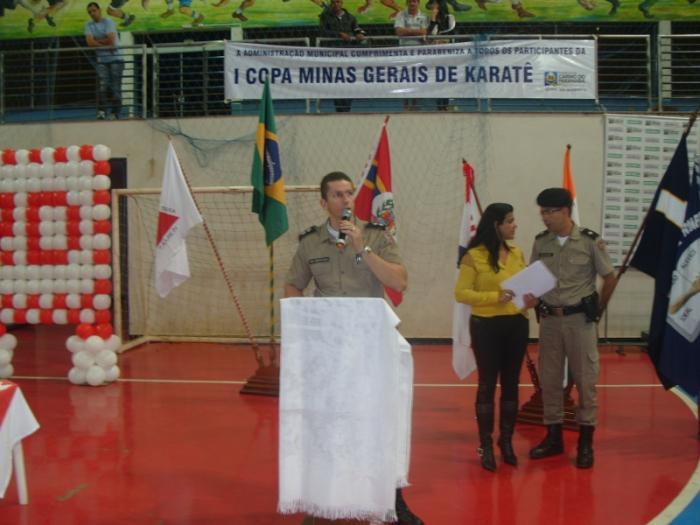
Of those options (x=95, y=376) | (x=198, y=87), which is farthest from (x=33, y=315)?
(x=198, y=87)

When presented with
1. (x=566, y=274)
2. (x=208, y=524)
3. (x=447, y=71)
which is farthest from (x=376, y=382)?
(x=447, y=71)

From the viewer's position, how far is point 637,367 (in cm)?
837

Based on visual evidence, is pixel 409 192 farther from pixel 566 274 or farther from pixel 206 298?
pixel 566 274

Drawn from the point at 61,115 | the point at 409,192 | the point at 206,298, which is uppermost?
the point at 61,115

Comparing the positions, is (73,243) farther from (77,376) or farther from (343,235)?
(343,235)

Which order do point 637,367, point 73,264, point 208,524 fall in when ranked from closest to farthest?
point 208,524 < point 73,264 < point 637,367

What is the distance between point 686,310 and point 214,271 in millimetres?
5955

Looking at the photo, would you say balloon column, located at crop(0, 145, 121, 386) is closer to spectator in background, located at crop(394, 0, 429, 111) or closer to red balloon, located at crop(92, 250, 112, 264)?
red balloon, located at crop(92, 250, 112, 264)

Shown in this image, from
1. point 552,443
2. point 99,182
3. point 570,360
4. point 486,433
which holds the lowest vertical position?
point 552,443

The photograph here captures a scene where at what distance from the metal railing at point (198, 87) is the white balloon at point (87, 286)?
3.08 metres

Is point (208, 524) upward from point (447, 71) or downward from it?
downward

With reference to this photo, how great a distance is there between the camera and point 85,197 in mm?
7469

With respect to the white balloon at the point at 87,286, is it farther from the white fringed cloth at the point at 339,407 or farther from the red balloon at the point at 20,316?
the white fringed cloth at the point at 339,407

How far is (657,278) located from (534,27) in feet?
20.6
